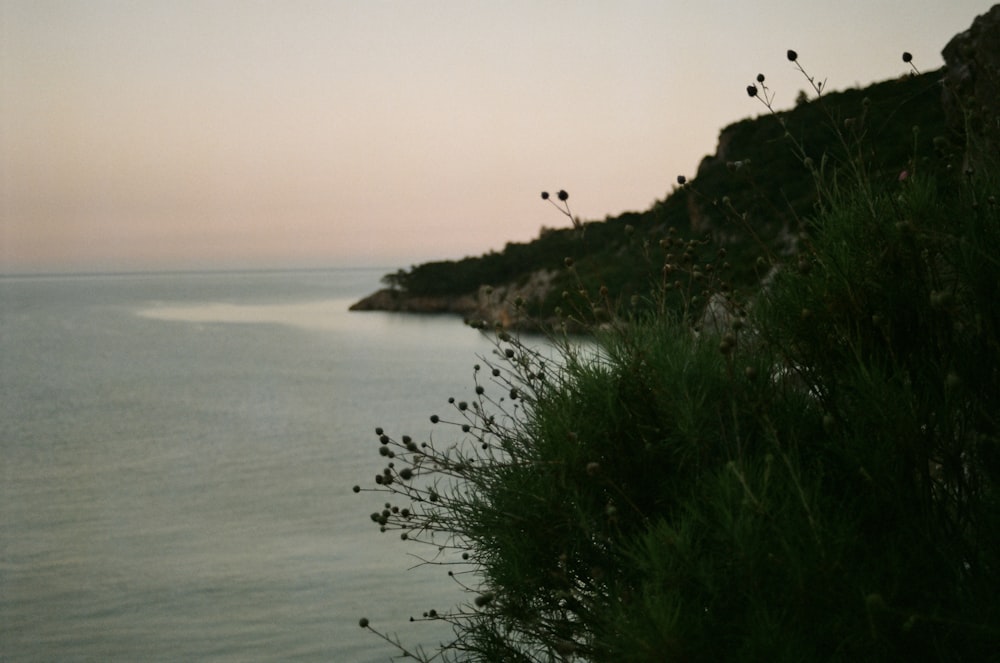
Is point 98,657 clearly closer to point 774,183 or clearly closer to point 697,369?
point 697,369

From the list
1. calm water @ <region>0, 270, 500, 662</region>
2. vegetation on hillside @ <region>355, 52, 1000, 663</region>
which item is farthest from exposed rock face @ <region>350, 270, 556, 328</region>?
vegetation on hillside @ <region>355, 52, 1000, 663</region>

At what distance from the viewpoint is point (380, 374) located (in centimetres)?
3469

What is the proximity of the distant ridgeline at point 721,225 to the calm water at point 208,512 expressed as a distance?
3.79 metres

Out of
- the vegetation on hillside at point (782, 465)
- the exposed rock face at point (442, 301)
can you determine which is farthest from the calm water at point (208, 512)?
the exposed rock face at point (442, 301)

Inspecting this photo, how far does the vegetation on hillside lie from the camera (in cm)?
274

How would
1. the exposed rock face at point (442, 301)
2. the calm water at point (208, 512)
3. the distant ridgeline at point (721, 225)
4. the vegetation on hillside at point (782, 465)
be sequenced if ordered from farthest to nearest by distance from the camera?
the exposed rock face at point (442, 301), the calm water at point (208, 512), the distant ridgeline at point (721, 225), the vegetation on hillside at point (782, 465)

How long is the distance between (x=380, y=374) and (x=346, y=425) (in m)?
10.5

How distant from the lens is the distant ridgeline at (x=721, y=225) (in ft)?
12.4

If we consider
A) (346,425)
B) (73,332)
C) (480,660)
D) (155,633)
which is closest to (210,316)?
(73,332)

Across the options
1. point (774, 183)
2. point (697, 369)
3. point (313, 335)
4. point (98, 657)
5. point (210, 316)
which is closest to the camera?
point (697, 369)

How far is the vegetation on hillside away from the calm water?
21.0 ft

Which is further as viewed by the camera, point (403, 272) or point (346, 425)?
point (403, 272)

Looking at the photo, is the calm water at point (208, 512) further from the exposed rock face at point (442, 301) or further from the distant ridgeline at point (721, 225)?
the exposed rock face at point (442, 301)

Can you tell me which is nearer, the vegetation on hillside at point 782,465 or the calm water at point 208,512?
the vegetation on hillside at point 782,465
